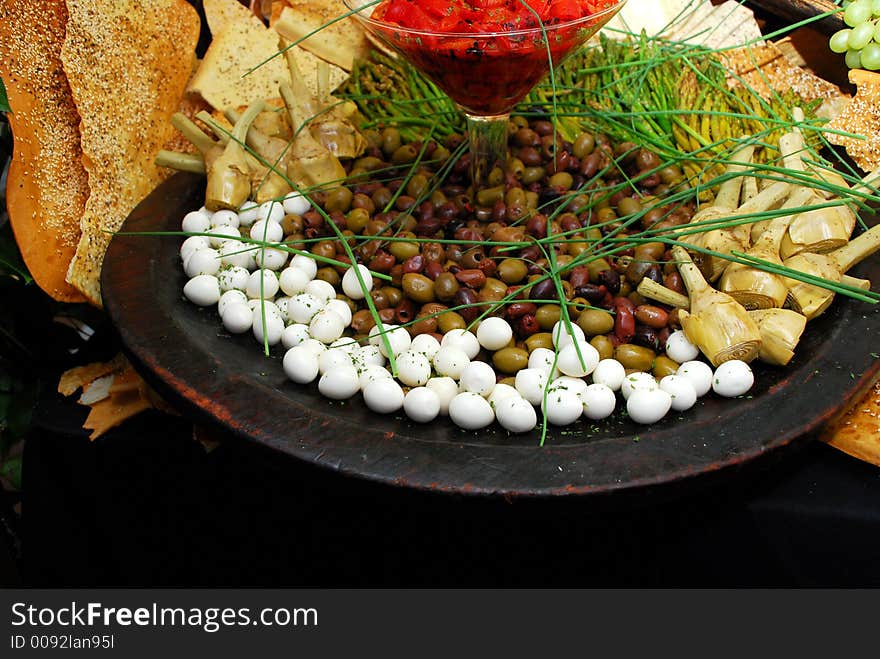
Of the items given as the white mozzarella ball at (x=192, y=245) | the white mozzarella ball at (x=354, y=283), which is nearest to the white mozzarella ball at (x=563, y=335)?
the white mozzarella ball at (x=354, y=283)

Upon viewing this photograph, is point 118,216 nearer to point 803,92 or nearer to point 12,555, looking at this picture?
point 12,555

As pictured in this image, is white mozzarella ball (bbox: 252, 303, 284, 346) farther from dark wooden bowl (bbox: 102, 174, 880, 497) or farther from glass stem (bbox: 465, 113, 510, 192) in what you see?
glass stem (bbox: 465, 113, 510, 192)

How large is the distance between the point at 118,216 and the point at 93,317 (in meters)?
0.22

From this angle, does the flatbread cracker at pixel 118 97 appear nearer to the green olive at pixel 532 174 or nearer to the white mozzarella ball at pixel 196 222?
the white mozzarella ball at pixel 196 222

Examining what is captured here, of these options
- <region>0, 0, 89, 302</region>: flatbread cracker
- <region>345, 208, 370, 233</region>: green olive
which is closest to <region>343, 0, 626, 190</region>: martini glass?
<region>345, 208, 370, 233</region>: green olive

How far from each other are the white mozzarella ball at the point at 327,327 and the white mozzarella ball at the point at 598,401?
15.5 inches

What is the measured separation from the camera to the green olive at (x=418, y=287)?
53.6 inches

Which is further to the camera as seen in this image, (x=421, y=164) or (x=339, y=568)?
(x=421, y=164)

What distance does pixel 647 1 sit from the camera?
6.82 feet

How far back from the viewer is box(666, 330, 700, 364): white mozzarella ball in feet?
4.08

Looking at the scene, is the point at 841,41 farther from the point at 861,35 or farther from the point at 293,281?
the point at 293,281

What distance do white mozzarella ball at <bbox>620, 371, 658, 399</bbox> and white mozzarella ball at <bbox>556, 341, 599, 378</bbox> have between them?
5cm

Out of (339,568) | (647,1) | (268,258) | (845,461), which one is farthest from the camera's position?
(647,1)
